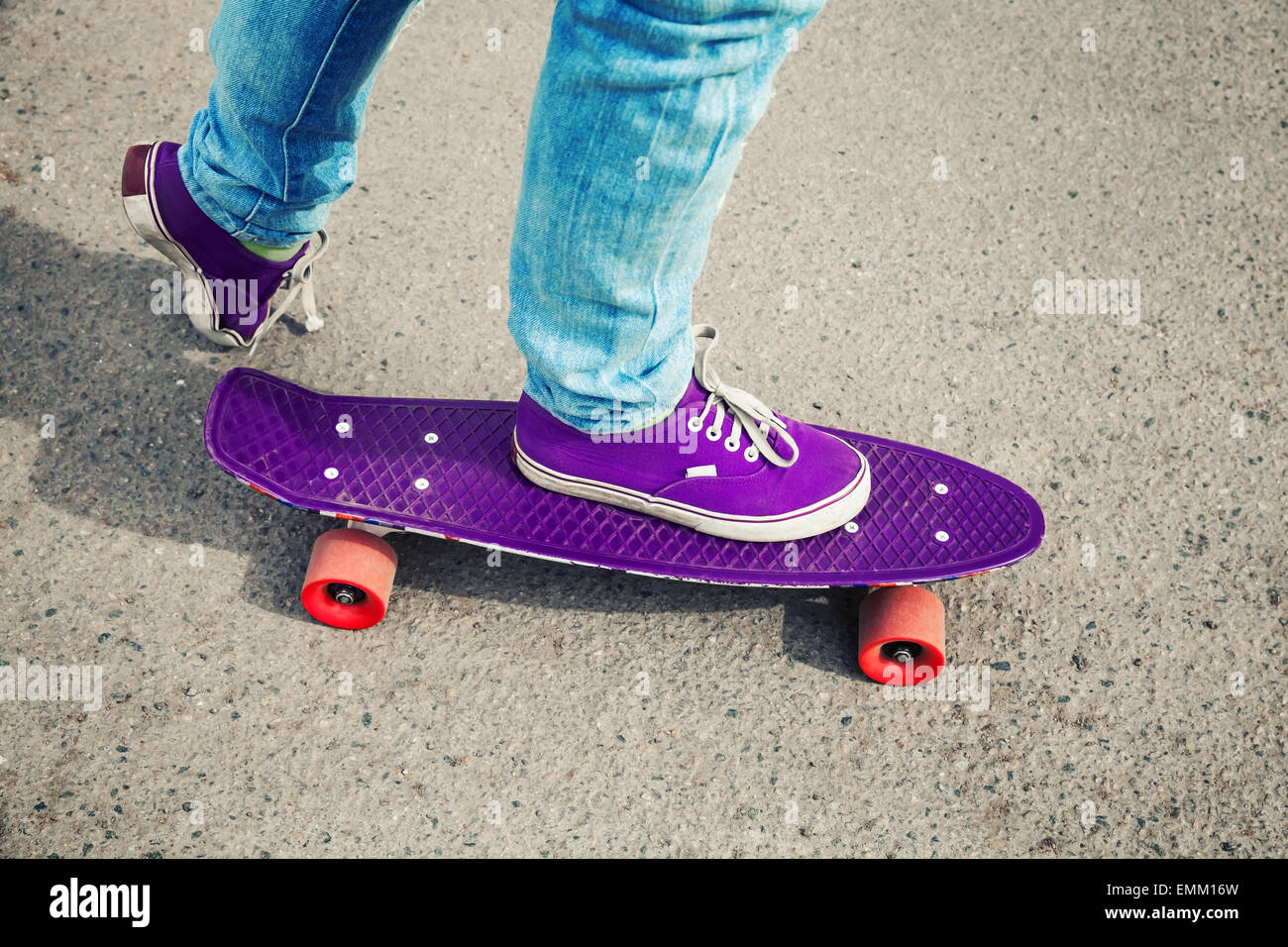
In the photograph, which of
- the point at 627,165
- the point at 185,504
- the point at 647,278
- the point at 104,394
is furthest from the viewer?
the point at 104,394

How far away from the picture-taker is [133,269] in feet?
7.79

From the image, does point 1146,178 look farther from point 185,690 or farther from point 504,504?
point 185,690

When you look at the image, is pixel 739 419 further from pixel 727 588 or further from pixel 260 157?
pixel 260 157

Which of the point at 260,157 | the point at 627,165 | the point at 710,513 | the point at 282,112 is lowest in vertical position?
the point at 710,513

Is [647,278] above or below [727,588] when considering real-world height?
above

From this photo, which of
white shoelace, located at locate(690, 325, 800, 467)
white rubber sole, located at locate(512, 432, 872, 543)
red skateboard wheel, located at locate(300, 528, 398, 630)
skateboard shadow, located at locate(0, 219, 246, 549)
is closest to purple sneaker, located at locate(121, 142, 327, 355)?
skateboard shadow, located at locate(0, 219, 246, 549)

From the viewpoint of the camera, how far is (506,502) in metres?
1.93

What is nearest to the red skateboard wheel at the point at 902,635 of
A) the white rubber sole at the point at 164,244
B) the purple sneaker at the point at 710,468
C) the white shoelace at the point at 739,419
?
the purple sneaker at the point at 710,468

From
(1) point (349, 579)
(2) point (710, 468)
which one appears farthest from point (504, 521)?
(2) point (710, 468)

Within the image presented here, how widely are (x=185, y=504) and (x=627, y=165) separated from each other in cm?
142

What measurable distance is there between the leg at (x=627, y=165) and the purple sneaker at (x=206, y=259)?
2.58 ft

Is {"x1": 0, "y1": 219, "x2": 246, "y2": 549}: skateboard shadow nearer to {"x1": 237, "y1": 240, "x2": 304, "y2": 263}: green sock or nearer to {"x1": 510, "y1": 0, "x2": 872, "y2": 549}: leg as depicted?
{"x1": 237, "y1": 240, "x2": 304, "y2": 263}: green sock

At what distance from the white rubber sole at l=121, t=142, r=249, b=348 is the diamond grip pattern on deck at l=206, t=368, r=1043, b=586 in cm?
21
